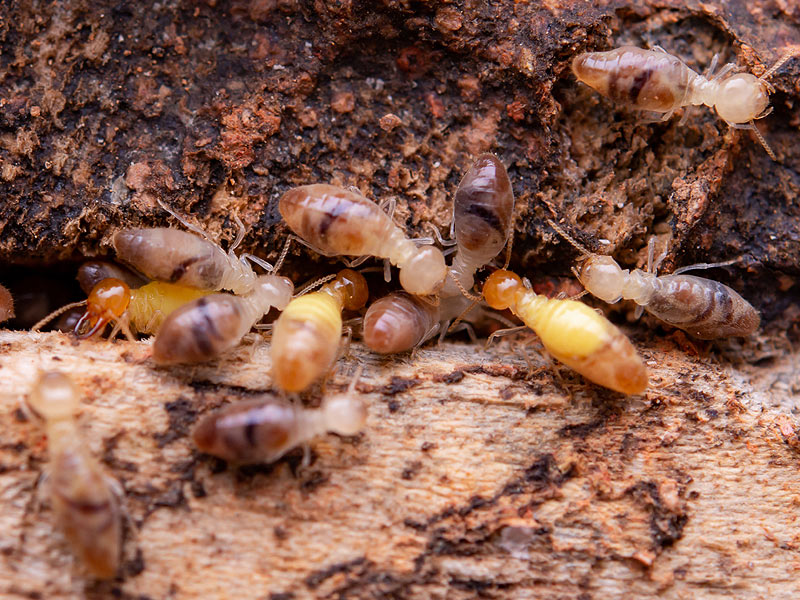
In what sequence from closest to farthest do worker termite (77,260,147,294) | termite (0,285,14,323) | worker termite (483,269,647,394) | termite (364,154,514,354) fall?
worker termite (483,269,647,394) → termite (364,154,514,354) → termite (0,285,14,323) → worker termite (77,260,147,294)

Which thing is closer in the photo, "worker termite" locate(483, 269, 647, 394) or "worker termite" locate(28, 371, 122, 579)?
"worker termite" locate(28, 371, 122, 579)

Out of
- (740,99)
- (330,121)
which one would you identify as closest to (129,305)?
(330,121)

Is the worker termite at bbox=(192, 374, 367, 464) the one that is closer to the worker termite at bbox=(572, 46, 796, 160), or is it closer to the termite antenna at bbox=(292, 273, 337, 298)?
the termite antenna at bbox=(292, 273, 337, 298)

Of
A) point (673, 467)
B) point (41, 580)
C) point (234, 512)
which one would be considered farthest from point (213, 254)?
point (673, 467)

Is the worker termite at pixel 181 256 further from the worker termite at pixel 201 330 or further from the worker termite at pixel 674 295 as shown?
the worker termite at pixel 674 295

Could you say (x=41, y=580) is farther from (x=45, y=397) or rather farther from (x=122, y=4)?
(x=122, y=4)

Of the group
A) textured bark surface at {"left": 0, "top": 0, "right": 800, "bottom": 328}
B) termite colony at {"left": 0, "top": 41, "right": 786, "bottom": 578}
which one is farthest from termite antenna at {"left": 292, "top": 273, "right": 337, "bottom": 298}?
textured bark surface at {"left": 0, "top": 0, "right": 800, "bottom": 328}

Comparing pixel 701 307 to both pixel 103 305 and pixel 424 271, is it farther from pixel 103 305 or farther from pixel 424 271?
pixel 103 305
